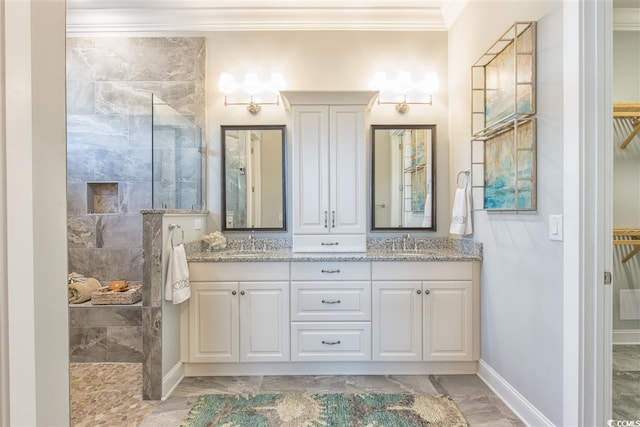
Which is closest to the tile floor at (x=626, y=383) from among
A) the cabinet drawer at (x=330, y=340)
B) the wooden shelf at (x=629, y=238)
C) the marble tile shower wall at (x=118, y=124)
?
the wooden shelf at (x=629, y=238)

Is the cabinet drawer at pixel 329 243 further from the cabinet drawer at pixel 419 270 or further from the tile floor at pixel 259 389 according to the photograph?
the tile floor at pixel 259 389

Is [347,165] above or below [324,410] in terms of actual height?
above

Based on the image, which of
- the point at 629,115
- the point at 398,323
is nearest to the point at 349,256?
the point at 398,323

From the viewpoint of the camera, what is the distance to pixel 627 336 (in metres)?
2.67

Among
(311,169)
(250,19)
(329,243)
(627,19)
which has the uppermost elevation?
(250,19)

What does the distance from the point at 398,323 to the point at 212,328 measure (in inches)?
54.2

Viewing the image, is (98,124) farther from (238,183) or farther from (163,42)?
(238,183)

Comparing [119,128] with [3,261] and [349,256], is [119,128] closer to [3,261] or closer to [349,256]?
[349,256]

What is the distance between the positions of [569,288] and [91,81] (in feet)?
12.8

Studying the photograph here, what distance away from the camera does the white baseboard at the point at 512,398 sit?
1.78 m

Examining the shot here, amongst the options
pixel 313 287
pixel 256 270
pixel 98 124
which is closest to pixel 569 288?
pixel 313 287

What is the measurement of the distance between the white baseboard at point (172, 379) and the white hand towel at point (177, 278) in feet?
1.73

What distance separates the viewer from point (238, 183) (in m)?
2.97

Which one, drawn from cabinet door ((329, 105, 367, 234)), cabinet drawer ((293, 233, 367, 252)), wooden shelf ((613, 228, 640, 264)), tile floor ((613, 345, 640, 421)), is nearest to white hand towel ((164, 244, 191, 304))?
cabinet drawer ((293, 233, 367, 252))
